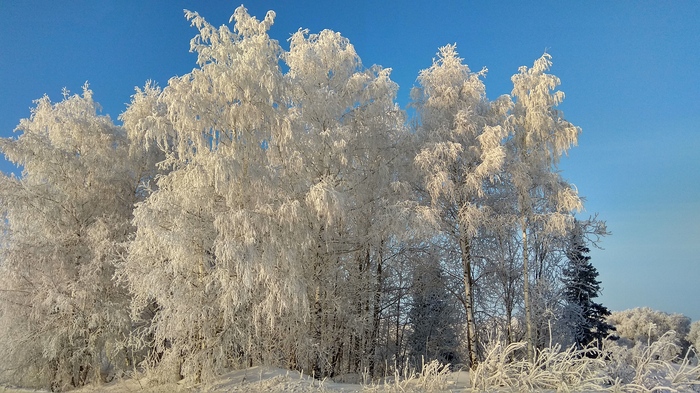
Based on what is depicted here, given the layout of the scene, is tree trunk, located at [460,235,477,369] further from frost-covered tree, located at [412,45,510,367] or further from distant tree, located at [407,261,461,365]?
distant tree, located at [407,261,461,365]

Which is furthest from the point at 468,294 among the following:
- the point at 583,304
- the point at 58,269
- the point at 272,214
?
the point at 58,269

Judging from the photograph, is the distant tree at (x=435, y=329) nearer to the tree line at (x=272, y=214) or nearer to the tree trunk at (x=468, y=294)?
the tree line at (x=272, y=214)

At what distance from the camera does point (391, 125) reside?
15.0 meters

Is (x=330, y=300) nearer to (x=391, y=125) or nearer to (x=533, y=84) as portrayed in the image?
(x=391, y=125)

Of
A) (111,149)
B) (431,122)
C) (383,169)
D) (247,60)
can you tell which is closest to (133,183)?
(111,149)

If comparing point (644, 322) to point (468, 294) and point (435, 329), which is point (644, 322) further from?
point (468, 294)

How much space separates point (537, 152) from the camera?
1477 centimetres

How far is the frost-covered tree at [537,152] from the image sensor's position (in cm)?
1422

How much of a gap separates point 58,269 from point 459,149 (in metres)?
11.6

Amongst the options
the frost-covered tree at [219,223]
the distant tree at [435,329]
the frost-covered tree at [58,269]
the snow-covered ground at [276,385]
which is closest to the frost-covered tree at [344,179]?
the frost-covered tree at [219,223]

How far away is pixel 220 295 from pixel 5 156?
7723 millimetres

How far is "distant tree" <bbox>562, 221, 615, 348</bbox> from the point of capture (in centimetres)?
1894

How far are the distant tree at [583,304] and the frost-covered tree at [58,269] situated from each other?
16280mm

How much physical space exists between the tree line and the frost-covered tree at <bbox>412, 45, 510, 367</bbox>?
0.21ft
